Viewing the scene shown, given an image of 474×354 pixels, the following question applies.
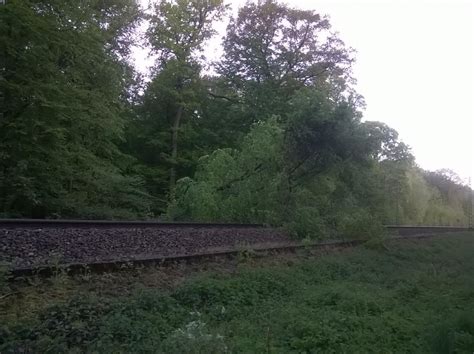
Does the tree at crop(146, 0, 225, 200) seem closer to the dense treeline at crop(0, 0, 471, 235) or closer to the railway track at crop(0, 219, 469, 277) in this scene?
the dense treeline at crop(0, 0, 471, 235)

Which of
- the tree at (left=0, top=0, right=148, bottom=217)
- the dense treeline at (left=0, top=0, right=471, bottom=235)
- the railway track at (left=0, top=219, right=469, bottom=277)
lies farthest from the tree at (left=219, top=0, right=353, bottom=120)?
the railway track at (left=0, top=219, right=469, bottom=277)

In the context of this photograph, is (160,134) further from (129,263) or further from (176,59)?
(129,263)

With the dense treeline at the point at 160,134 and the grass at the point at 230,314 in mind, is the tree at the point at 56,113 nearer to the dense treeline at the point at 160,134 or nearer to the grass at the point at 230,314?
the dense treeline at the point at 160,134

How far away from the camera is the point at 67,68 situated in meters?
20.6

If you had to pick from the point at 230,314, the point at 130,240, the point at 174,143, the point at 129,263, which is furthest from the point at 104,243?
the point at 174,143

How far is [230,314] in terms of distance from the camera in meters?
7.45

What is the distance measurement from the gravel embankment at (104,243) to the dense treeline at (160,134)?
5.29 m

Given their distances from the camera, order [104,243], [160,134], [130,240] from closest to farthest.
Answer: [104,243]
[130,240]
[160,134]

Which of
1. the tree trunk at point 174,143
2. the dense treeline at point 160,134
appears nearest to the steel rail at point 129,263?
the dense treeline at point 160,134

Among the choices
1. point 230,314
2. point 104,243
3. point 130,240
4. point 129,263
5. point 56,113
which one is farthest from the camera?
point 56,113

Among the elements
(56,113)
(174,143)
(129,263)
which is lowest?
(129,263)

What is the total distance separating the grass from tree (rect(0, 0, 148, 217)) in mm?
10959

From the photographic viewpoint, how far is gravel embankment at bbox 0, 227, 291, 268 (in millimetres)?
7766

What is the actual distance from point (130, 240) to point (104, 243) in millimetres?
884
